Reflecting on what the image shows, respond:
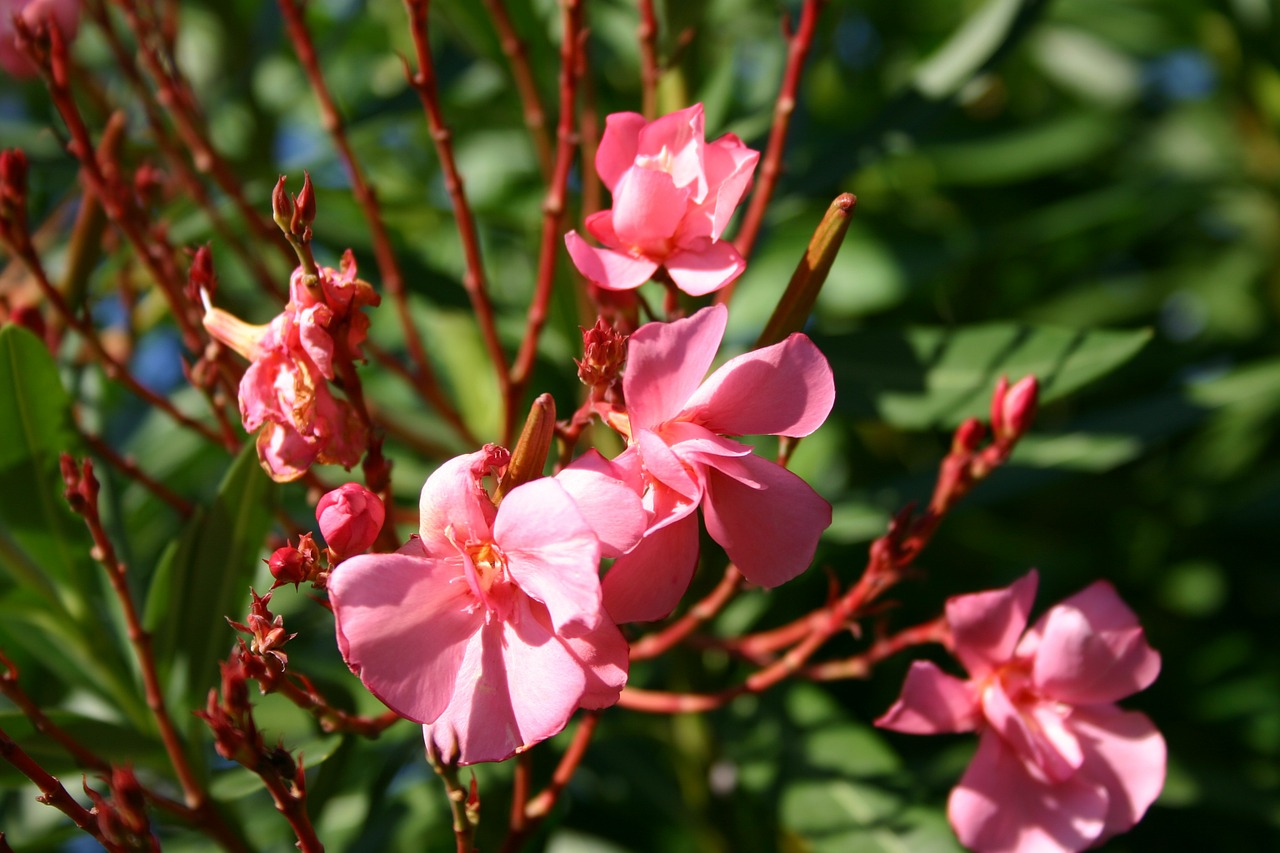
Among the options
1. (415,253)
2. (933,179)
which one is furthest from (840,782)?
(933,179)

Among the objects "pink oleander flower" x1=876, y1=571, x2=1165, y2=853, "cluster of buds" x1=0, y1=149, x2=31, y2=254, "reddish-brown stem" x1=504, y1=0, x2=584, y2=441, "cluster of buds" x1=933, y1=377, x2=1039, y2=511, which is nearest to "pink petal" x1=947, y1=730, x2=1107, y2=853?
"pink oleander flower" x1=876, y1=571, x2=1165, y2=853

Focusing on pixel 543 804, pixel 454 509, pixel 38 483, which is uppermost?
pixel 454 509

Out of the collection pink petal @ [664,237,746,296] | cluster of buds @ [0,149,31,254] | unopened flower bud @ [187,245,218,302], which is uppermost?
cluster of buds @ [0,149,31,254]

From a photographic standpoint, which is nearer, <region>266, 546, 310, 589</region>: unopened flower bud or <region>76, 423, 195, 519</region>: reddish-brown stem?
<region>266, 546, 310, 589</region>: unopened flower bud

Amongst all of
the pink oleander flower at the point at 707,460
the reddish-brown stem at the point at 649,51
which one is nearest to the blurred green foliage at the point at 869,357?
the reddish-brown stem at the point at 649,51

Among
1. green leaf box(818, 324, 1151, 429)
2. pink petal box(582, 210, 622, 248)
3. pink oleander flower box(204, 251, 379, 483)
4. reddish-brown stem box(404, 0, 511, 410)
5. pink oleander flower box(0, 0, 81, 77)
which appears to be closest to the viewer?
pink oleander flower box(204, 251, 379, 483)

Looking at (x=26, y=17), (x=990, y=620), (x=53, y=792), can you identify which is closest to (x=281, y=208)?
(x=53, y=792)

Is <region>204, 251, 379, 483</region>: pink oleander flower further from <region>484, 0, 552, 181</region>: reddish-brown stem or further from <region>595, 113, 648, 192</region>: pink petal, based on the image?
<region>484, 0, 552, 181</region>: reddish-brown stem

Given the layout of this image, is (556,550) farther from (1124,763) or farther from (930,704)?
(1124,763)
